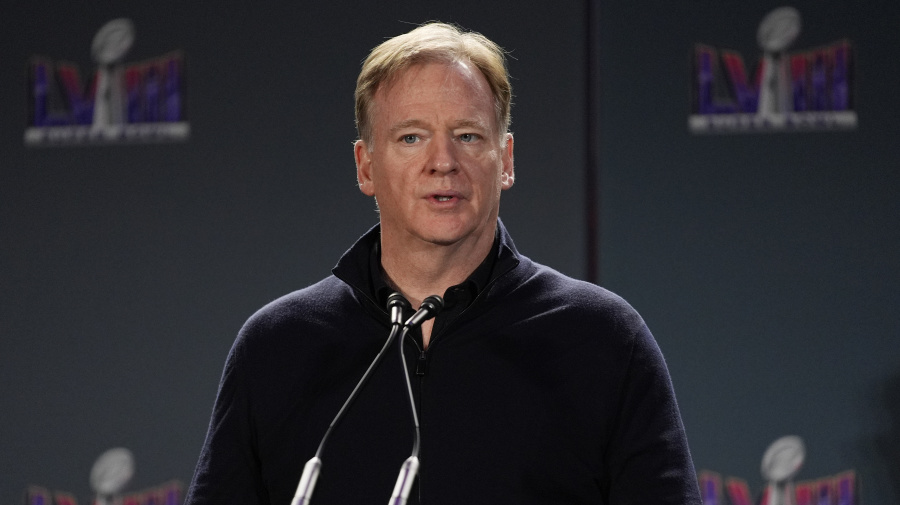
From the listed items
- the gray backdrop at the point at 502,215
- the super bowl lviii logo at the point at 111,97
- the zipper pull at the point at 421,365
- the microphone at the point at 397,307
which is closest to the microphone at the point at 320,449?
the microphone at the point at 397,307

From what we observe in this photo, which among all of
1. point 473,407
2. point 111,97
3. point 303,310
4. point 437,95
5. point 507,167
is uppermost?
point 111,97

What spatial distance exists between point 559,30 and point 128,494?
169 centimetres

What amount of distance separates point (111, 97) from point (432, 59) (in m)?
1.60

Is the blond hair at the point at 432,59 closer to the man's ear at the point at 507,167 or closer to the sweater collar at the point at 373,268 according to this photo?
the man's ear at the point at 507,167

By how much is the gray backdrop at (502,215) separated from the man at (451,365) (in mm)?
1122

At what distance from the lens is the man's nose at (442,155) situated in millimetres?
1420

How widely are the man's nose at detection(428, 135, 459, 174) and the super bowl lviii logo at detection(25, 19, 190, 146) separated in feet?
5.00

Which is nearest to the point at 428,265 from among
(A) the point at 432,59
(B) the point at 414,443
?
(A) the point at 432,59

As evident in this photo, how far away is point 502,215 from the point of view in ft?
8.78

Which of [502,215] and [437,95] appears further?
[502,215]

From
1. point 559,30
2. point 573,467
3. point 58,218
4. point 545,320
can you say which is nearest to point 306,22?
point 559,30

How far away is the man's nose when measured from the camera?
142cm

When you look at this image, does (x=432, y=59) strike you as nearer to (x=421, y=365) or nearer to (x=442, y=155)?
(x=442, y=155)

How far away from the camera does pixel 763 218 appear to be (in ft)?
8.58
